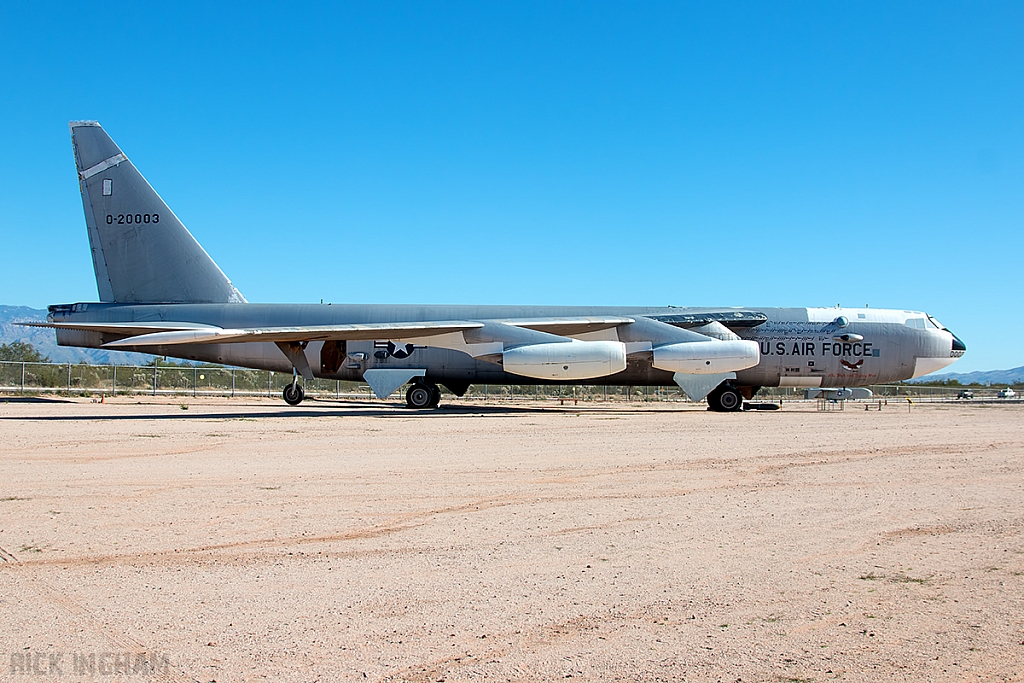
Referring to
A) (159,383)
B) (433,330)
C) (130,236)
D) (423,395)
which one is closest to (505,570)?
(433,330)

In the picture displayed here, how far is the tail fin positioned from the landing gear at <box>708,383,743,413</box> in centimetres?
1583

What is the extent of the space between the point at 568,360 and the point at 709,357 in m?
4.05

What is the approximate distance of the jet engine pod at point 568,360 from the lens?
21984mm

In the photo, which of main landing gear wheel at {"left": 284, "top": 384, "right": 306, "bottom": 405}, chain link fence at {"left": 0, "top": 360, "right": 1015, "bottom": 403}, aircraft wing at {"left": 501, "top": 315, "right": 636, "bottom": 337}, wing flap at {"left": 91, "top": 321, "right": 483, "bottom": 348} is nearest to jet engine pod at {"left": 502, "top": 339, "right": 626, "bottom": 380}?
aircraft wing at {"left": 501, "top": 315, "right": 636, "bottom": 337}

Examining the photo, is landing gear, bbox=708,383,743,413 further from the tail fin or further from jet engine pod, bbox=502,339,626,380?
the tail fin

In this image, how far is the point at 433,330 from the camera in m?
22.8

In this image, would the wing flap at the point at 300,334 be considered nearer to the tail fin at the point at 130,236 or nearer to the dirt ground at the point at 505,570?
the tail fin at the point at 130,236

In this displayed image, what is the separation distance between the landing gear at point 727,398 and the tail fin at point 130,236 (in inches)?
623

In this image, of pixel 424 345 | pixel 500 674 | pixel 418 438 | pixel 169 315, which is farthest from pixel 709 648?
pixel 169 315

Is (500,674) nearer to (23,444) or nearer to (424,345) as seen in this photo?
(23,444)

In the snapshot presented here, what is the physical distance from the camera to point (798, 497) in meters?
7.55

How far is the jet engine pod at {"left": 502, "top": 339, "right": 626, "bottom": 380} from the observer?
22.0 metres

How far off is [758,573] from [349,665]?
2.55m

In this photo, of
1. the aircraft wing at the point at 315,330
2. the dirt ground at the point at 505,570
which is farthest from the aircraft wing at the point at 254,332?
the dirt ground at the point at 505,570
